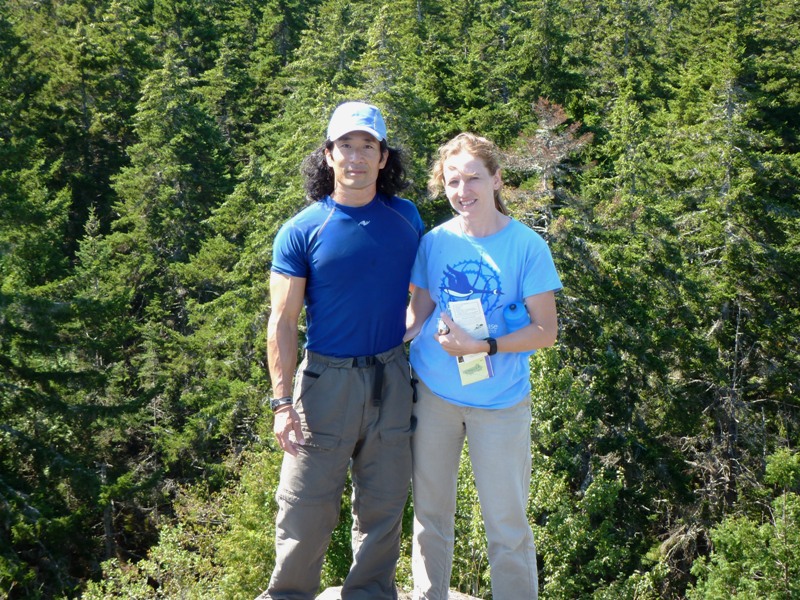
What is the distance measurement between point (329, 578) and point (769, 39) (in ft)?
105

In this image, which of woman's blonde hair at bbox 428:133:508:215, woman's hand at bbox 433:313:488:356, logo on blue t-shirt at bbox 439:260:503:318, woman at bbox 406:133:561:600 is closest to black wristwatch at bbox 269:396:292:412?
woman at bbox 406:133:561:600

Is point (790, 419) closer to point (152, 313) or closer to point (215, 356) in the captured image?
point (215, 356)

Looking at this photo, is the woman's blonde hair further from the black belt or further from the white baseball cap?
the black belt

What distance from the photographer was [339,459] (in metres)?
Answer: 3.80

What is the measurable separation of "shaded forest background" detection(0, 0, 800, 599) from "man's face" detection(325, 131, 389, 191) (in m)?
4.98

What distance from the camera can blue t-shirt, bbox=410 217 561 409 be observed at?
3.67 meters

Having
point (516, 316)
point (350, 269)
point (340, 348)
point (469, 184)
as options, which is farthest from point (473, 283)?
point (340, 348)

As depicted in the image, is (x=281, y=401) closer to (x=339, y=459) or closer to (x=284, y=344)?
(x=284, y=344)

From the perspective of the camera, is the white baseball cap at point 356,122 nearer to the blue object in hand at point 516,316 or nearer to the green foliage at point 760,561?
the blue object in hand at point 516,316

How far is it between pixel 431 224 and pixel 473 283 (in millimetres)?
15362

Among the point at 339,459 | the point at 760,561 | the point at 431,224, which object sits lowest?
the point at 760,561

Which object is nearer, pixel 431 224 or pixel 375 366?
pixel 375 366

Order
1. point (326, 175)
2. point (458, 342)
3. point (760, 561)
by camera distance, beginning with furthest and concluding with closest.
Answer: point (760, 561), point (326, 175), point (458, 342)

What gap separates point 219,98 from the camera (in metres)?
35.0
